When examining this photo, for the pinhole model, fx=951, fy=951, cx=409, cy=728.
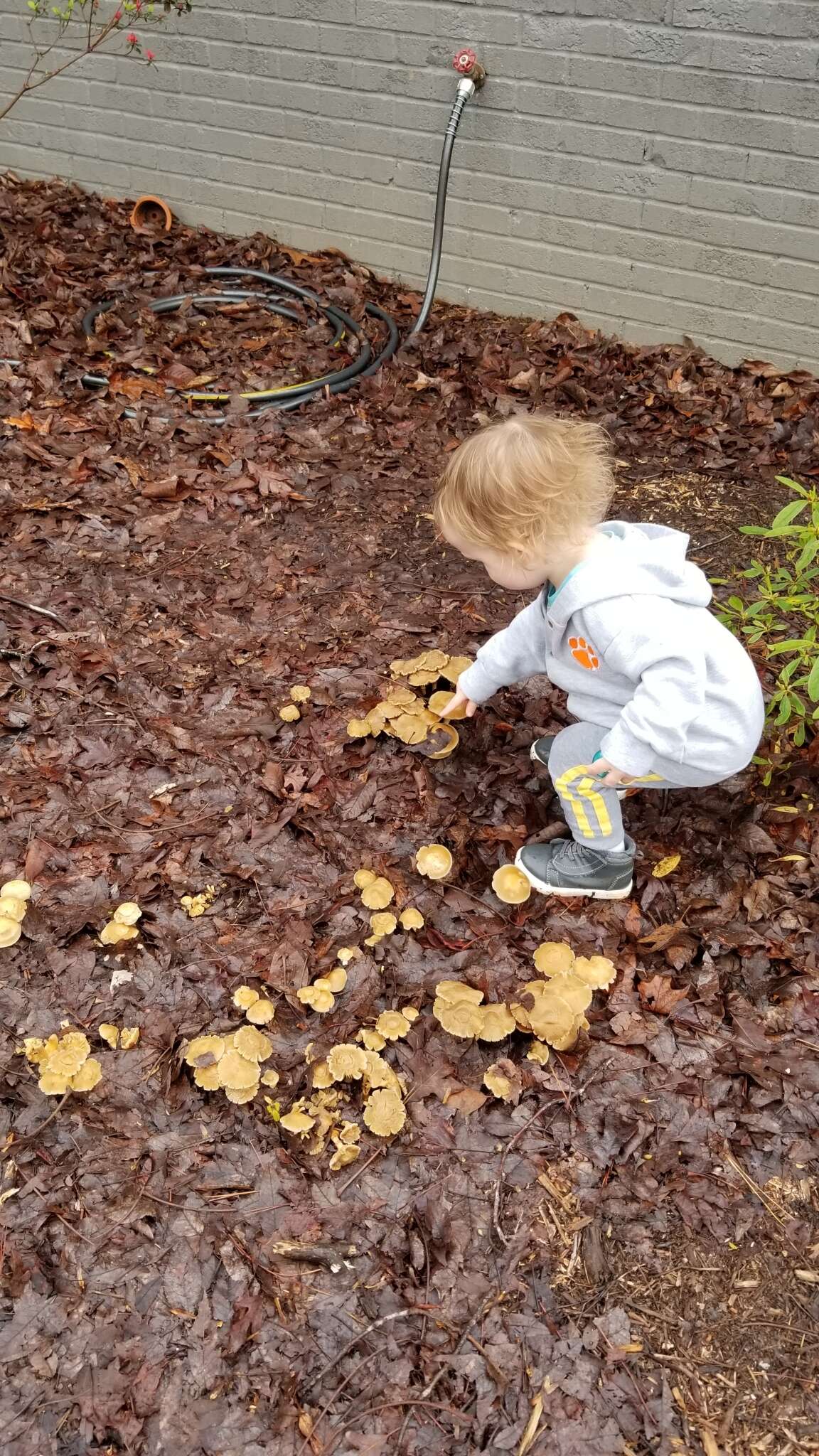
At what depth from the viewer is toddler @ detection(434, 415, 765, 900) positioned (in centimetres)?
206

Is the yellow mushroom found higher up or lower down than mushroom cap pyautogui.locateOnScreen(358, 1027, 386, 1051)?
higher up

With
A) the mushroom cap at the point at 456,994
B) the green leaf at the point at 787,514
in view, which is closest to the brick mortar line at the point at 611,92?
the green leaf at the point at 787,514

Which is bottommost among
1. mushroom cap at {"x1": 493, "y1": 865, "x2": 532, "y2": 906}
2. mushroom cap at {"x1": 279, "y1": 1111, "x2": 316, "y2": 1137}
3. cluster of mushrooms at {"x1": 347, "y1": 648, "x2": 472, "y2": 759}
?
mushroom cap at {"x1": 279, "y1": 1111, "x2": 316, "y2": 1137}

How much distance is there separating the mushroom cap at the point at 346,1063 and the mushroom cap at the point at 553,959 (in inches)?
19.3

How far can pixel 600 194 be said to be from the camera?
4715 mm

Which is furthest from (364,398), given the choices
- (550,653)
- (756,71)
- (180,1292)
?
(180,1292)

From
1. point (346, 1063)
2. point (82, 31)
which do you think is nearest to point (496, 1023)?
point (346, 1063)

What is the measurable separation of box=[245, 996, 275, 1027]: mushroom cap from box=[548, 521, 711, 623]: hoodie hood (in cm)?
114

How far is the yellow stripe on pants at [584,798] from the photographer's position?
2361 millimetres

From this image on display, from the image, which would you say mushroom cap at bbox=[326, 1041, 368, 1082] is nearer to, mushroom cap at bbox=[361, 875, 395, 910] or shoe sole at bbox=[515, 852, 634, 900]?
mushroom cap at bbox=[361, 875, 395, 910]

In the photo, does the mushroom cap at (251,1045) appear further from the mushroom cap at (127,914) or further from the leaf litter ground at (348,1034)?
the mushroom cap at (127,914)

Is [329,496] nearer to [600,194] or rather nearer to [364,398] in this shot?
[364,398]

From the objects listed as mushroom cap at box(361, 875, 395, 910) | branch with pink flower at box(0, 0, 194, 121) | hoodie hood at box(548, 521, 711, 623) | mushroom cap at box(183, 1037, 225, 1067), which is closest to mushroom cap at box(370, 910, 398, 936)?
mushroom cap at box(361, 875, 395, 910)

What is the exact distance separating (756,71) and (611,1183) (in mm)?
4445
